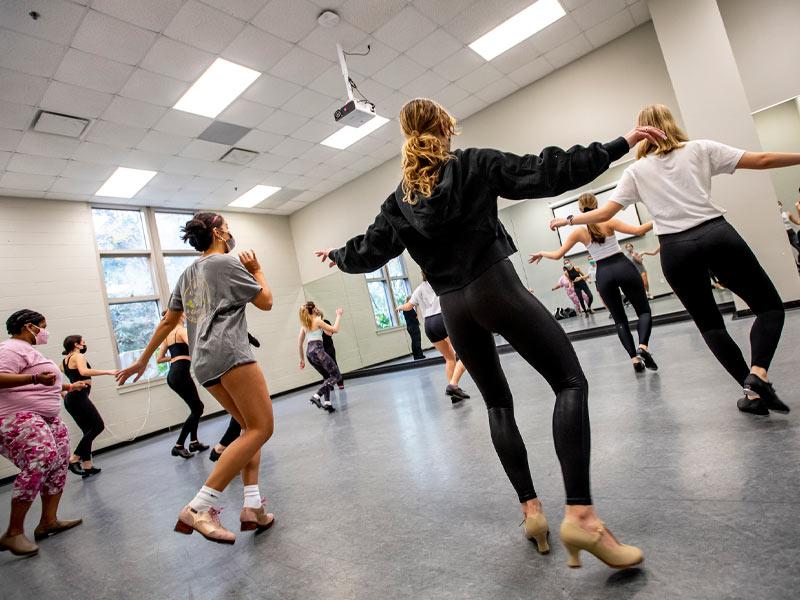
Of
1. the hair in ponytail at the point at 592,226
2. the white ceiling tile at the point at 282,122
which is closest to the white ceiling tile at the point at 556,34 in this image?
the white ceiling tile at the point at 282,122

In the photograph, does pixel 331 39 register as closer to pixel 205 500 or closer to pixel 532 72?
pixel 532 72

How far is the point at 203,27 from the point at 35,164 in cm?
348

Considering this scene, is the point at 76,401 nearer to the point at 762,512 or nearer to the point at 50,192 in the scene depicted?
the point at 50,192

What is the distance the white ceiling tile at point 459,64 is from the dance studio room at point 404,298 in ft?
0.15

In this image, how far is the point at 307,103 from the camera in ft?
19.9

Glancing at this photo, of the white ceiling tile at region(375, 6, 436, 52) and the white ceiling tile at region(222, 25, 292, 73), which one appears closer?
the white ceiling tile at region(222, 25, 292, 73)

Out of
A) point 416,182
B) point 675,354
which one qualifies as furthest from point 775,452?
point 675,354

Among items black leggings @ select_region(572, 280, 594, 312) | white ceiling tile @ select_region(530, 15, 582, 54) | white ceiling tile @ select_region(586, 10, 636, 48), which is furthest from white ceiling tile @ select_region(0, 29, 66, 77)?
black leggings @ select_region(572, 280, 594, 312)

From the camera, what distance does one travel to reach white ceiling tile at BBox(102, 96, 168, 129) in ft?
16.9

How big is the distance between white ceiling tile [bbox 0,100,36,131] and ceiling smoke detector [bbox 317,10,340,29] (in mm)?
3286

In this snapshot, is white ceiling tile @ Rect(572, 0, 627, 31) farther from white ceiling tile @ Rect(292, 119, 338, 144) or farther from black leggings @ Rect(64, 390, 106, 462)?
black leggings @ Rect(64, 390, 106, 462)

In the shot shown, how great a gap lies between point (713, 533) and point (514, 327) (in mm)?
725

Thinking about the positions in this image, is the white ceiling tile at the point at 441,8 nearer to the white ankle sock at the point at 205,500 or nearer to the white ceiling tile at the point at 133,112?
the white ceiling tile at the point at 133,112

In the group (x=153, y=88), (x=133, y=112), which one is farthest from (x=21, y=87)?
(x=153, y=88)
